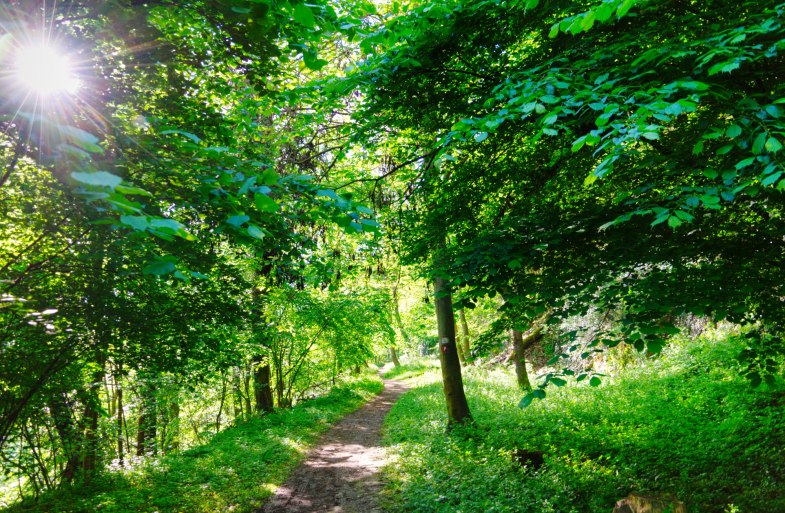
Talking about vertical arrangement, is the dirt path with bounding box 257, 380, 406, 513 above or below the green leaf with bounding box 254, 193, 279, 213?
below

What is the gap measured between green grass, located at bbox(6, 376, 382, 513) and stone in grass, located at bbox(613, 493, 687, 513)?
593 cm

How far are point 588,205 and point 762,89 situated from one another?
2.04m

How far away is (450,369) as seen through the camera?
10.5 metres

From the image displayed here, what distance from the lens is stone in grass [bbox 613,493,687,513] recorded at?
4545 mm

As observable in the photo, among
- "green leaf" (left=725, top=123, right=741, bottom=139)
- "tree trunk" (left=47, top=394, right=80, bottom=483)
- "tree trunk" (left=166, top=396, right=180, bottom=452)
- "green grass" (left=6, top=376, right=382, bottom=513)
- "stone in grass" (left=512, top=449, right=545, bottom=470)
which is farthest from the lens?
"tree trunk" (left=166, top=396, right=180, bottom=452)

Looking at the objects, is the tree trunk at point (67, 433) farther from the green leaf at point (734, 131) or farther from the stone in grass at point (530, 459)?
the green leaf at point (734, 131)

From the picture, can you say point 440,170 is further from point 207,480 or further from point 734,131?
point 207,480

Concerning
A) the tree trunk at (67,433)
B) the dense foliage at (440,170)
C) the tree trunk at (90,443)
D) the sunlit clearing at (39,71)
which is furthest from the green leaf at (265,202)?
the tree trunk at (67,433)

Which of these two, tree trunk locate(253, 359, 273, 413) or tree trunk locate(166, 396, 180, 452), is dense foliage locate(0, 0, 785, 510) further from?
tree trunk locate(253, 359, 273, 413)

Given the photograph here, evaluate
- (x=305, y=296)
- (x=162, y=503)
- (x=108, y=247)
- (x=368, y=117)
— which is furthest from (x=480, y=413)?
(x=108, y=247)

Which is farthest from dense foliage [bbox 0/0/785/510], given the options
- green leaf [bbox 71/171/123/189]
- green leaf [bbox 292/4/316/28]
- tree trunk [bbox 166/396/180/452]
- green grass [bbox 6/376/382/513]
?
tree trunk [bbox 166/396/180/452]

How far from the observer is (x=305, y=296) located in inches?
539

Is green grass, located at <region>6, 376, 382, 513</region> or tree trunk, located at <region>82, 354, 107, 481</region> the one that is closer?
green grass, located at <region>6, 376, 382, 513</region>

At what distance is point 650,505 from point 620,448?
3.27 meters
